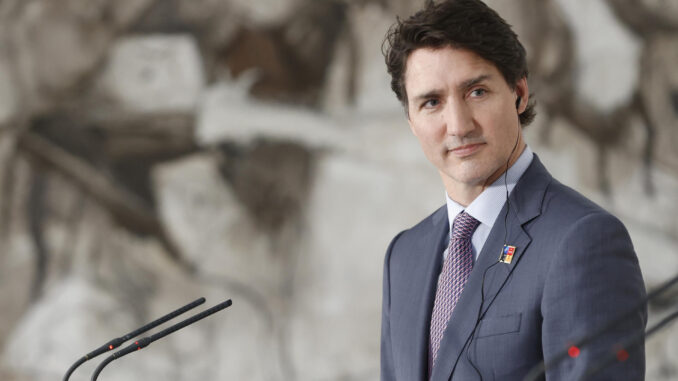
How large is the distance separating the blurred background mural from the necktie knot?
3570 mm

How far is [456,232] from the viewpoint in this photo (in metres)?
1.93

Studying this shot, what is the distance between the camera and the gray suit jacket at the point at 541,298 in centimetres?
155

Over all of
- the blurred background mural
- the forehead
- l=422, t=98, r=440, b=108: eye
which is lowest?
l=422, t=98, r=440, b=108: eye

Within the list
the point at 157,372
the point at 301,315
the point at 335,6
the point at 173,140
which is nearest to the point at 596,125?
the point at 335,6

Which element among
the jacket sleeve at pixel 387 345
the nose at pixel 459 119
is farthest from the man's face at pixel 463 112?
the jacket sleeve at pixel 387 345

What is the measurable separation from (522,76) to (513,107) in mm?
120

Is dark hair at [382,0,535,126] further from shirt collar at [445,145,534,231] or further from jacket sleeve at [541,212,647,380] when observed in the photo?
jacket sleeve at [541,212,647,380]

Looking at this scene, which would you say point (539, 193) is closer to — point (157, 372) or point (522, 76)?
point (522, 76)

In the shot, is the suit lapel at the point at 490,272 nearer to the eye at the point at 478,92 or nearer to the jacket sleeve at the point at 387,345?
the eye at the point at 478,92

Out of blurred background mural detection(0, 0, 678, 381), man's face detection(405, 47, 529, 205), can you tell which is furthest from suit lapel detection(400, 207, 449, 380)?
blurred background mural detection(0, 0, 678, 381)

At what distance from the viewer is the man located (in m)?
1.57

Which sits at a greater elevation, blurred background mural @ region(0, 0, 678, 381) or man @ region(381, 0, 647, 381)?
blurred background mural @ region(0, 0, 678, 381)

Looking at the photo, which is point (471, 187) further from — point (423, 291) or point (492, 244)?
point (423, 291)

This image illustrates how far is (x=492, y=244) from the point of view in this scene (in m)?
1.81
